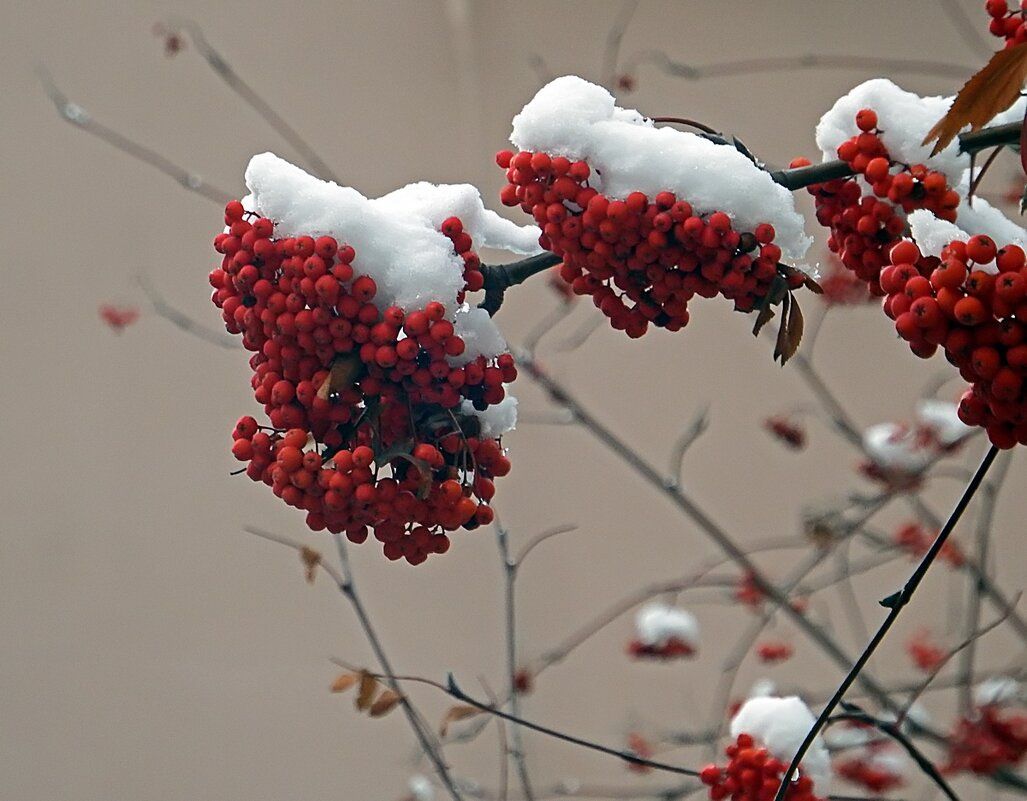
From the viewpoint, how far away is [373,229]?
47 centimetres

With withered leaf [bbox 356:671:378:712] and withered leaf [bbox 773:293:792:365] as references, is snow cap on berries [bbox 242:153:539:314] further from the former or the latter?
withered leaf [bbox 356:671:378:712]

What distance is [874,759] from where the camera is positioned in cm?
129

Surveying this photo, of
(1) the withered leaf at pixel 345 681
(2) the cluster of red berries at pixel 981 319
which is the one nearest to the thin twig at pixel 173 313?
(1) the withered leaf at pixel 345 681

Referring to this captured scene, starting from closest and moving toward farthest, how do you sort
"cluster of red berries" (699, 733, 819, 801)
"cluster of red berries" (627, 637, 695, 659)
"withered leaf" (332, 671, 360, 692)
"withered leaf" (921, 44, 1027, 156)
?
"withered leaf" (921, 44, 1027, 156) → "cluster of red berries" (699, 733, 819, 801) → "withered leaf" (332, 671, 360, 692) → "cluster of red berries" (627, 637, 695, 659)

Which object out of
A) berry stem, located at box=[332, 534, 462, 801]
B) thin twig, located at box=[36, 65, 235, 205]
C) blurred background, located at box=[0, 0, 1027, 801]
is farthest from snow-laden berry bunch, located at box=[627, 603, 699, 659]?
thin twig, located at box=[36, 65, 235, 205]

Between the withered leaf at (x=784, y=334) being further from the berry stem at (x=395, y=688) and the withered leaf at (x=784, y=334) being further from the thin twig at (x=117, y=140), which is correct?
the thin twig at (x=117, y=140)

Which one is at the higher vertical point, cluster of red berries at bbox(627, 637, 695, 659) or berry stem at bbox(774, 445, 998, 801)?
cluster of red berries at bbox(627, 637, 695, 659)

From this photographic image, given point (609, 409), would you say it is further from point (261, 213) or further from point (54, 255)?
point (261, 213)

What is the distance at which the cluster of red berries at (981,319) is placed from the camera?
366 millimetres

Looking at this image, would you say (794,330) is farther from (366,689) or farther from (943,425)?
(943,425)

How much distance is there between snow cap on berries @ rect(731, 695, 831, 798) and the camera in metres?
0.63

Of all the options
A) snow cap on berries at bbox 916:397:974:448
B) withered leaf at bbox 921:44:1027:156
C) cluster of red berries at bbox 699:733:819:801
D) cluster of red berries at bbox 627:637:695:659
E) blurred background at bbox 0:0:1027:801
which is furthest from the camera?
blurred background at bbox 0:0:1027:801

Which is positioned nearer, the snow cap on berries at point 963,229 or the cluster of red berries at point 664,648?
the snow cap on berries at point 963,229

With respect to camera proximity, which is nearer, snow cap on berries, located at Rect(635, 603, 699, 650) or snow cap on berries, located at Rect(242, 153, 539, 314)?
snow cap on berries, located at Rect(242, 153, 539, 314)
